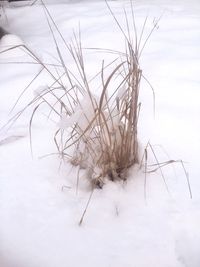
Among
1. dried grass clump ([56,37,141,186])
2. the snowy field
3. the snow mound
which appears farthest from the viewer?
the snow mound

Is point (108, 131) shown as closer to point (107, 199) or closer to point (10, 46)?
point (107, 199)

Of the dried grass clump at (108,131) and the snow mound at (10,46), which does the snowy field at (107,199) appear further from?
the snow mound at (10,46)

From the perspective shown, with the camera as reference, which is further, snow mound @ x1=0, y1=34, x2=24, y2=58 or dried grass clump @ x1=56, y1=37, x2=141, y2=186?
snow mound @ x1=0, y1=34, x2=24, y2=58

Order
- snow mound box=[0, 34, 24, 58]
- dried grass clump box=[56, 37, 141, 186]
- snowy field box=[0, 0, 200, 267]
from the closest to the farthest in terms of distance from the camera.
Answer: snowy field box=[0, 0, 200, 267], dried grass clump box=[56, 37, 141, 186], snow mound box=[0, 34, 24, 58]

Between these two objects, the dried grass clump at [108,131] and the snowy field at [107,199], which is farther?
the dried grass clump at [108,131]

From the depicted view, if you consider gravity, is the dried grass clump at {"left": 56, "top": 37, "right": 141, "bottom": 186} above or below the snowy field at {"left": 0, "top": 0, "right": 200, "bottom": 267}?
above

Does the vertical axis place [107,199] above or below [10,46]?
below

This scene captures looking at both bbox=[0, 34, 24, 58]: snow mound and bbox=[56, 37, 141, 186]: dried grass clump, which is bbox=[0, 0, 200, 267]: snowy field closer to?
bbox=[56, 37, 141, 186]: dried grass clump

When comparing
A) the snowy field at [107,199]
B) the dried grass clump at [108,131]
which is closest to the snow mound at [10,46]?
the snowy field at [107,199]

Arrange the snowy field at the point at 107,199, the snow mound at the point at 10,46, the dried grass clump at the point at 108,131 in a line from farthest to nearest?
the snow mound at the point at 10,46
the dried grass clump at the point at 108,131
the snowy field at the point at 107,199

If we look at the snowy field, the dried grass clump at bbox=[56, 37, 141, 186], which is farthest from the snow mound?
the dried grass clump at bbox=[56, 37, 141, 186]

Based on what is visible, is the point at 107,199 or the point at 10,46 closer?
the point at 107,199

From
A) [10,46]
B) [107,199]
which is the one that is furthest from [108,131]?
[10,46]

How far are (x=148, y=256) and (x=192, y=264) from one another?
115mm
